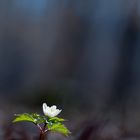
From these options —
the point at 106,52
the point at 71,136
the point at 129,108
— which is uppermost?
the point at 106,52

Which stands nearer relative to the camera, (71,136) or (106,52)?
(71,136)

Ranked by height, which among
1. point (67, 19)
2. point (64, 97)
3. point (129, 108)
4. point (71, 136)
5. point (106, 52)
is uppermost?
point (67, 19)

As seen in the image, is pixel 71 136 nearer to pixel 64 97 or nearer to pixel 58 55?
Answer: pixel 64 97

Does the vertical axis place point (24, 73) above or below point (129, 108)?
above

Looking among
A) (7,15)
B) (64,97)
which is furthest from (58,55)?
(7,15)

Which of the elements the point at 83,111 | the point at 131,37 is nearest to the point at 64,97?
the point at 83,111

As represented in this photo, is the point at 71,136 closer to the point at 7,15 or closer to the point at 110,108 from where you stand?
the point at 110,108
